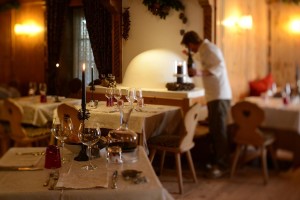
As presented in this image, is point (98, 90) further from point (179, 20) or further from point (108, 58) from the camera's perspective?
point (179, 20)

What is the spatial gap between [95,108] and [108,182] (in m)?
0.24

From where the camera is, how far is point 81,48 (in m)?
1.27

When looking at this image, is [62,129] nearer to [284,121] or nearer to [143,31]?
[143,31]

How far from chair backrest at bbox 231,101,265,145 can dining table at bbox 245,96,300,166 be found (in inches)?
13.8

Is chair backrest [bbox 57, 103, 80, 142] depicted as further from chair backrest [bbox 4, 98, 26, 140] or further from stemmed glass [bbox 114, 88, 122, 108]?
chair backrest [bbox 4, 98, 26, 140]

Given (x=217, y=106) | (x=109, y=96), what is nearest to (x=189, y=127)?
(x=217, y=106)

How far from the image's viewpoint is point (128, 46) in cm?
119

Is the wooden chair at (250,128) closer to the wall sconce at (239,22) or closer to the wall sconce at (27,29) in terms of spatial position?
the wall sconce at (239,22)

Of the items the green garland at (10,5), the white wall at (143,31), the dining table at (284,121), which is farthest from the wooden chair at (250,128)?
the green garland at (10,5)

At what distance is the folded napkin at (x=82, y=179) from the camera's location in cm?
121

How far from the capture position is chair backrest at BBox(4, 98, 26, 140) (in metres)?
3.29

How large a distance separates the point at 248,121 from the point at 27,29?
3241 millimetres

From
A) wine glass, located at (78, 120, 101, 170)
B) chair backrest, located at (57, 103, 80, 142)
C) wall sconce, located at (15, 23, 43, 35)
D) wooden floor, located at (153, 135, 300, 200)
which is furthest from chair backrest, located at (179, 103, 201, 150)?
wall sconce, located at (15, 23, 43, 35)

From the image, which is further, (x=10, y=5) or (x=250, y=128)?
(x=10, y=5)
